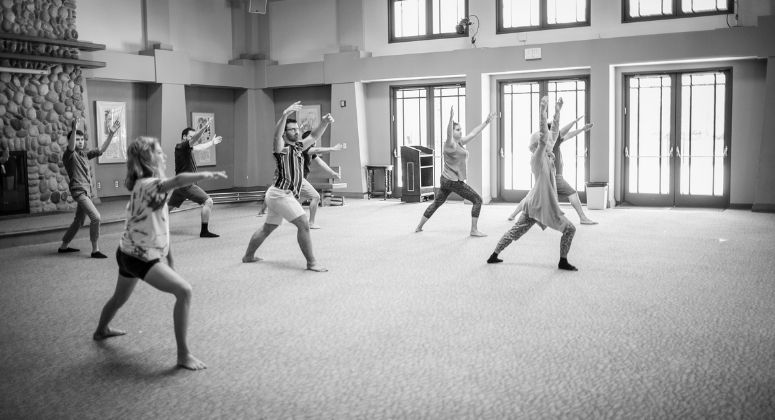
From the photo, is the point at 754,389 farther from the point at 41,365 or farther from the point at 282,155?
the point at 282,155

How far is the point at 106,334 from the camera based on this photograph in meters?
5.15

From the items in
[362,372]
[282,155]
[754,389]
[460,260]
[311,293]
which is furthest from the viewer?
[460,260]

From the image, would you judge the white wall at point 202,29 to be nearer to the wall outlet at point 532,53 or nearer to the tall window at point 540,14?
the tall window at point 540,14

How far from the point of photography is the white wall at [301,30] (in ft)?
55.6

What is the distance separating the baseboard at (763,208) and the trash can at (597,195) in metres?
2.43

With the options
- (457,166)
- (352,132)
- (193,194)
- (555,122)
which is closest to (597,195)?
(457,166)

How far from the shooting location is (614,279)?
6.98 meters

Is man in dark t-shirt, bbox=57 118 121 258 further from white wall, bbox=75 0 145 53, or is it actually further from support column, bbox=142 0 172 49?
support column, bbox=142 0 172 49

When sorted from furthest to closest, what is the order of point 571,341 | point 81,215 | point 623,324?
point 81,215
point 623,324
point 571,341

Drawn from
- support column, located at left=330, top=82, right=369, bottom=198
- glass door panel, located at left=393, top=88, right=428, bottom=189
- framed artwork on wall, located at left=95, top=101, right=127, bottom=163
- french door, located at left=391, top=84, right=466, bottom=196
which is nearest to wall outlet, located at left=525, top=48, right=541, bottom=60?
french door, located at left=391, top=84, right=466, bottom=196

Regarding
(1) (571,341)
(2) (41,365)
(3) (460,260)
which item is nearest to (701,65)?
(3) (460,260)

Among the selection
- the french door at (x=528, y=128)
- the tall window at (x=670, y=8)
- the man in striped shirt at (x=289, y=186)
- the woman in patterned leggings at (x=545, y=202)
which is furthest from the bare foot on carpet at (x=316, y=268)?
the tall window at (x=670, y=8)

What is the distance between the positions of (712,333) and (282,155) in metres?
4.44

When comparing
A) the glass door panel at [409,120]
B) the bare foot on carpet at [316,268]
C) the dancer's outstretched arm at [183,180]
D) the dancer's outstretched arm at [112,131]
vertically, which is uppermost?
the glass door panel at [409,120]
